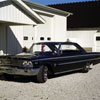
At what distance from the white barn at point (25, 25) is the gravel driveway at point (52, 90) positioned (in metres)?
3.47

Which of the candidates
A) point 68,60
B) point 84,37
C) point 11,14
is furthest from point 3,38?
Result: point 84,37

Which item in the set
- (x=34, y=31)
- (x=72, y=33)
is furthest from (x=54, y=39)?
(x=72, y=33)

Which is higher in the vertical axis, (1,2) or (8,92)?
(1,2)

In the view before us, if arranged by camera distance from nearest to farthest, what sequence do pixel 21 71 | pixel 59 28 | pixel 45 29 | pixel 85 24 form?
pixel 21 71 < pixel 45 29 < pixel 59 28 < pixel 85 24

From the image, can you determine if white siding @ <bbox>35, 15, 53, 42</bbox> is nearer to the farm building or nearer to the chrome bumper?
the farm building

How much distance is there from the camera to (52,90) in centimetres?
766

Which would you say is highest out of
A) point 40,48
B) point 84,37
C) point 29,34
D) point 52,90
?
point 84,37

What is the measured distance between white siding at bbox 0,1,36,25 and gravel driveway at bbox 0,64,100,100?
2971mm

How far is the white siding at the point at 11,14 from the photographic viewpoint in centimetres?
1077

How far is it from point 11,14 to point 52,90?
4.96m

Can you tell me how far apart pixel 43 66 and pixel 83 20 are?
19556 mm

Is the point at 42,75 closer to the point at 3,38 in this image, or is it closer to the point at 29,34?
the point at 3,38

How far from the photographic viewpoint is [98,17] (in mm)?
27125

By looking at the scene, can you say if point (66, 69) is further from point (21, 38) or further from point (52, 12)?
point (52, 12)
